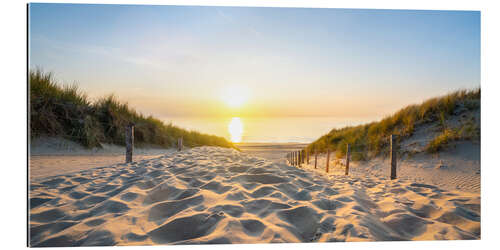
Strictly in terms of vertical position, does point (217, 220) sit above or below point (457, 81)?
below

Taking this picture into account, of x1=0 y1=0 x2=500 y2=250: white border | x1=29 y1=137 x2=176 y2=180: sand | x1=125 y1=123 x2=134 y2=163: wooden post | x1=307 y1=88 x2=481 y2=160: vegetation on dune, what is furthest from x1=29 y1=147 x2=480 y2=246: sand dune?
x1=307 y1=88 x2=481 y2=160: vegetation on dune

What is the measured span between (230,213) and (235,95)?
2279 mm

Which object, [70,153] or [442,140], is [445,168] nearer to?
[442,140]

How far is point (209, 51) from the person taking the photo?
3.25m

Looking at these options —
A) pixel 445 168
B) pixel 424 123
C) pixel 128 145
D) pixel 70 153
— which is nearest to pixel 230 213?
pixel 128 145

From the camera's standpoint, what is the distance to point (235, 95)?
375cm

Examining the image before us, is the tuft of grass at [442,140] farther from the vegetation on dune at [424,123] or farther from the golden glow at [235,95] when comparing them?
the golden glow at [235,95]

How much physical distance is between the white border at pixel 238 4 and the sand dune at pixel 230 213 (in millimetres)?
85

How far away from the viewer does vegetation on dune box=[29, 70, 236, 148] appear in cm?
529

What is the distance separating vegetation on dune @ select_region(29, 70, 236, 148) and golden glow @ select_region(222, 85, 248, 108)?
327 cm

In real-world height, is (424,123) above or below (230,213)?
above
